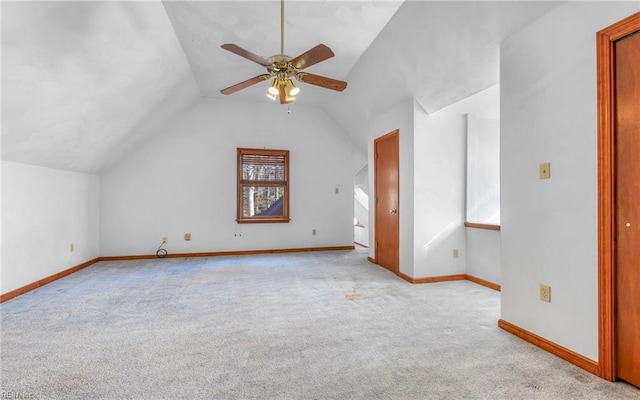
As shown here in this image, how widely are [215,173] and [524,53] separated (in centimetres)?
501

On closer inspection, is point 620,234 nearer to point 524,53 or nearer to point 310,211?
point 524,53

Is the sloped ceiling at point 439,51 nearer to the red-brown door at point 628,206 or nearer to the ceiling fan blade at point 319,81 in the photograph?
the red-brown door at point 628,206

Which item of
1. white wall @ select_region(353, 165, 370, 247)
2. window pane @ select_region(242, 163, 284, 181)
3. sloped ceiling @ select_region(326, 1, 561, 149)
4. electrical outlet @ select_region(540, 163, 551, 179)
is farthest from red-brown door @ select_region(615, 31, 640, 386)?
white wall @ select_region(353, 165, 370, 247)

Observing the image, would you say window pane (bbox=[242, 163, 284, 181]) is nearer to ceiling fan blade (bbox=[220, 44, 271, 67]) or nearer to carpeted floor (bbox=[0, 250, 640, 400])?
carpeted floor (bbox=[0, 250, 640, 400])

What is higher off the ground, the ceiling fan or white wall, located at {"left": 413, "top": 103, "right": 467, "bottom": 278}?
the ceiling fan

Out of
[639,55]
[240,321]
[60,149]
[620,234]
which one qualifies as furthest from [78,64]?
[620,234]

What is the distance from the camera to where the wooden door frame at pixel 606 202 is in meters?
1.72

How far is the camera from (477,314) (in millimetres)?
2762

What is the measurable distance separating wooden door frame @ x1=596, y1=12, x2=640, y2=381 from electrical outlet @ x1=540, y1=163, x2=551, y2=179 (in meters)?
0.31

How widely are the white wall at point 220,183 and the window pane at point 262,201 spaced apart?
24 cm

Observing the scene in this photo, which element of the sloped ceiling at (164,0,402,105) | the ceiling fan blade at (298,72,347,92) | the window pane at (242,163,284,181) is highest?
the sloped ceiling at (164,0,402,105)

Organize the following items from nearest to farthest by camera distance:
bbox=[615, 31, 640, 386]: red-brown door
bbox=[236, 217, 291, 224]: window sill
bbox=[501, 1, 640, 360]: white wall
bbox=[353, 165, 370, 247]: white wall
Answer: bbox=[615, 31, 640, 386]: red-brown door < bbox=[501, 1, 640, 360]: white wall < bbox=[236, 217, 291, 224]: window sill < bbox=[353, 165, 370, 247]: white wall

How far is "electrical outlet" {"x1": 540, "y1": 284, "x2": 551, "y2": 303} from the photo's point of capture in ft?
6.82

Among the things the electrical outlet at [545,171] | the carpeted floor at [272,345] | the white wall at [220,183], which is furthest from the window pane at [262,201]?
the electrical outlet at [545,171]
